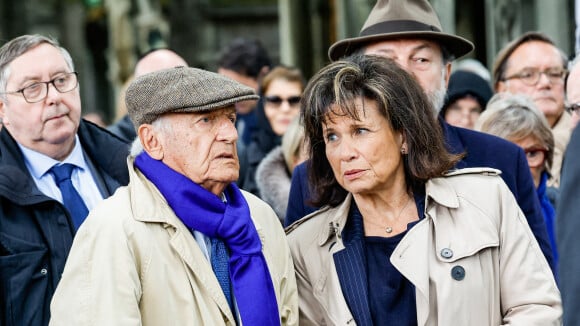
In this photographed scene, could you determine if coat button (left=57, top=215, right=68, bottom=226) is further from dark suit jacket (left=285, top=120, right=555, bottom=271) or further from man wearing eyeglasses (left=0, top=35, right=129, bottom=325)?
dark suit jacket (left=285, top=120, right=555, bottom=271)

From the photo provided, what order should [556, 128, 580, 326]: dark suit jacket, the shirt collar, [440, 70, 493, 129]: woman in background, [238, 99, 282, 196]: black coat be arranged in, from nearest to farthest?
[556, 128, 580, 326]: dark suit jacket < the shirt collar < [440, 70, 493, 129]: woman in background < [238, 99, 282, 196]: black coat

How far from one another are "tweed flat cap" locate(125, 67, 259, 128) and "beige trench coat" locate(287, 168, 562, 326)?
69cm

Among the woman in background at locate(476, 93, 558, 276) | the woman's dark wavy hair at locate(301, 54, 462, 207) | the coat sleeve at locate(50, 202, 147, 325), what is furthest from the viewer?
the woman in background at locate(476, 93, 558, 276)

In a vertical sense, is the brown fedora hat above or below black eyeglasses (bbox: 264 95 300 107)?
above

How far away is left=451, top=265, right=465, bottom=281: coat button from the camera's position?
357cm

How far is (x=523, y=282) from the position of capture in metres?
3.61

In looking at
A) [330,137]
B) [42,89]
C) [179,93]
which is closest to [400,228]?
[330,137]

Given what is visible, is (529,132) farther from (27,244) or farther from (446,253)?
(27,244)

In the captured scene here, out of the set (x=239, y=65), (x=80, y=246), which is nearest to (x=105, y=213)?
(x=80, y=246)

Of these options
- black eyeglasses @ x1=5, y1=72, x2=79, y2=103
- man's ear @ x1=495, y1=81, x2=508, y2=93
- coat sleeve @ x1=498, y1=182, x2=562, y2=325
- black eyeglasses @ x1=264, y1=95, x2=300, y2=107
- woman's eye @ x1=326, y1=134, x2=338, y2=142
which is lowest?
coat sleeve @ x1=498, y1=182, x2=562, y2=325

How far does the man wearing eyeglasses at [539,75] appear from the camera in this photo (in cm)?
629

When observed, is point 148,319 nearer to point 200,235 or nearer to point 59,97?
point 200,235

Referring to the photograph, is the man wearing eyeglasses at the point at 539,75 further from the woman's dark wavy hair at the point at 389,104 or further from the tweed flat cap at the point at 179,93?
the tweed flat cap at the point at 179,93

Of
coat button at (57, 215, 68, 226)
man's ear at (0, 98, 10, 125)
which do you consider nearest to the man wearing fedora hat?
coat button at (57, 215, 68, 226)
